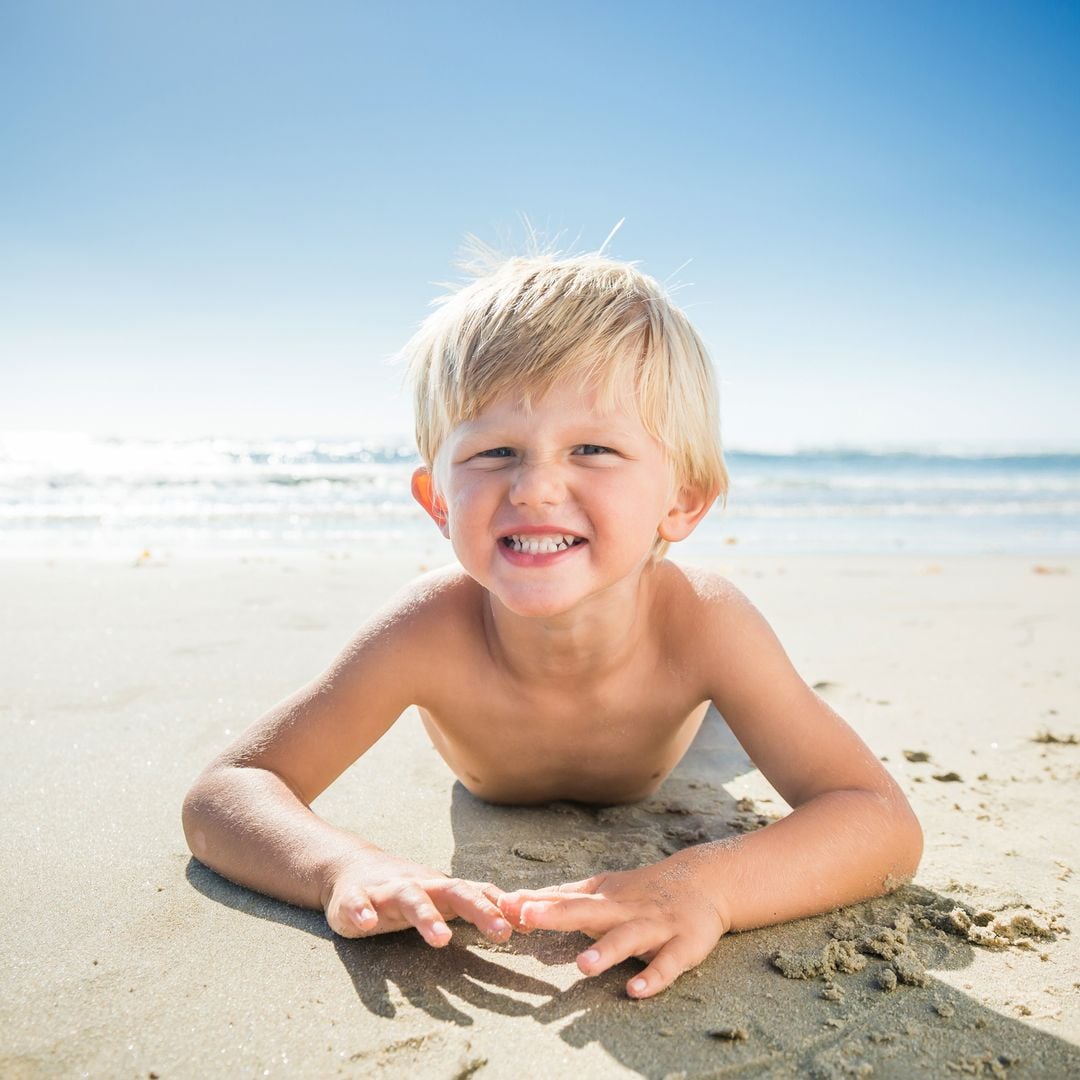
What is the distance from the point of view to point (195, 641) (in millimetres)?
4754

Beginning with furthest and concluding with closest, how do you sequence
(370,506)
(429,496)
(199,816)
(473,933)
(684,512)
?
1. (370,506)
2. (429,496)
3. (684,512)
4. (199,816)
5. (473,933)

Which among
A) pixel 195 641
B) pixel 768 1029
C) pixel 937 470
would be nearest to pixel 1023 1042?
pixel 768 1029

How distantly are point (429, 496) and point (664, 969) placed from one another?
4.63ft

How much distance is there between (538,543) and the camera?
2.13 metres

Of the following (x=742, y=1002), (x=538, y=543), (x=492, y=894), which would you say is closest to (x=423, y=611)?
(x=538, y=543)

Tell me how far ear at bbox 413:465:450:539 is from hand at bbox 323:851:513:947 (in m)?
0.93

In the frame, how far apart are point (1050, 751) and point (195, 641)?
3.90m

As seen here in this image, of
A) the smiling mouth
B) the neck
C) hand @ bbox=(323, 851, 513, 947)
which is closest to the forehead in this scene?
the smiling mouth

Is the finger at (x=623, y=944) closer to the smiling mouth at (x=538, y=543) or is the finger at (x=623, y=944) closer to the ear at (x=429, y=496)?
the smiling mouth at (x=538, y=543)

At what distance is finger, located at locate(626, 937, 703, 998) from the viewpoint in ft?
5.71

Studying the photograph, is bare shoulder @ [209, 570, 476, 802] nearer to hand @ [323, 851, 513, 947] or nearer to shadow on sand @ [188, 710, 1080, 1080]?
shadow on sand @ [188, 710, 1080, 1080]

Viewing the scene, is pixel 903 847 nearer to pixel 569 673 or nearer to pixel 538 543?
pixel 569 673

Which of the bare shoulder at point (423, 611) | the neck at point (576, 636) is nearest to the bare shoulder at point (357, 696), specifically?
the bare shoulder at point (423, 611)

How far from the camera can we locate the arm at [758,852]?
180 centimetres
